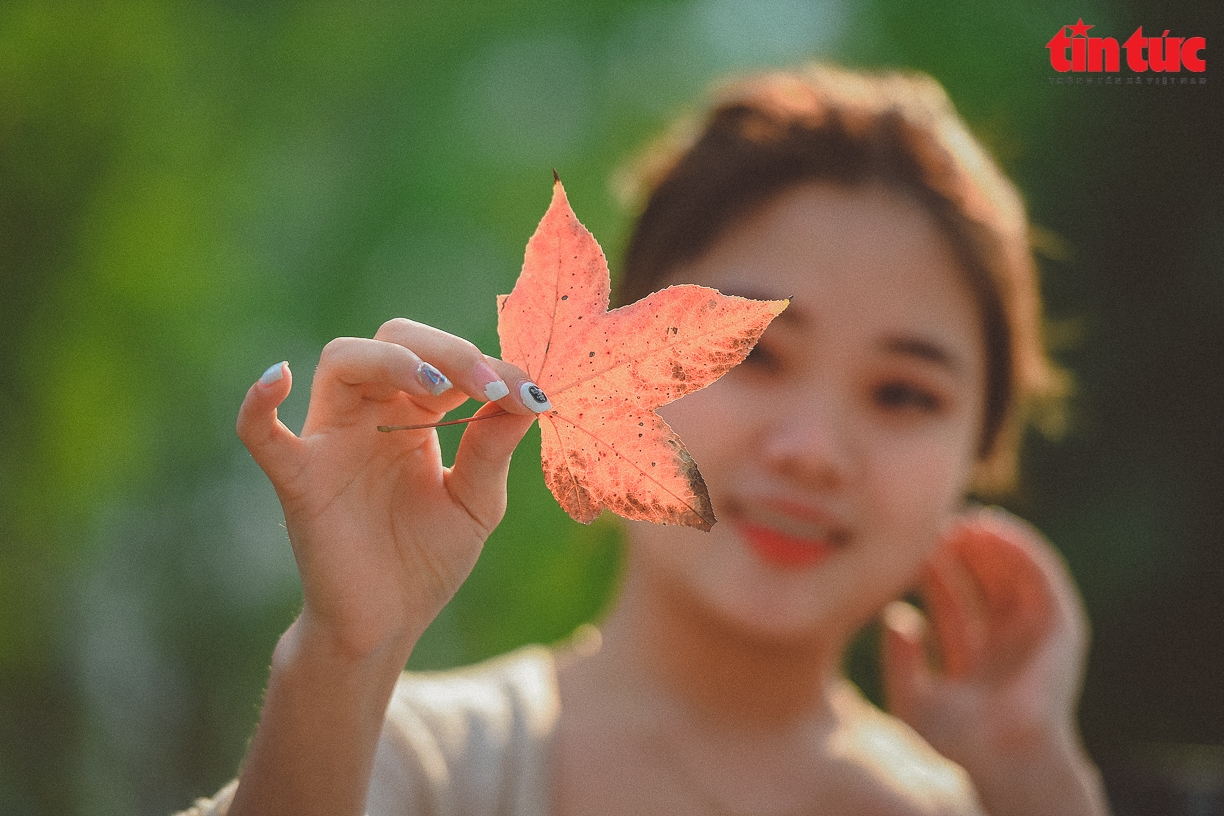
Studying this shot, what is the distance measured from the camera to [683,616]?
1203 mm

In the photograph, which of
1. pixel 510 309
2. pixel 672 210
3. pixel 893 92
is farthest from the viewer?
pixel 893 92

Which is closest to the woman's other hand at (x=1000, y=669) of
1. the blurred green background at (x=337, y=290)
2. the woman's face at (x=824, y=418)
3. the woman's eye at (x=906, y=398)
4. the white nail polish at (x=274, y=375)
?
the woman's face at (x=824, y=418)

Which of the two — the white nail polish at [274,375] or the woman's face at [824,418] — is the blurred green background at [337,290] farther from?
the white nail polish at [274,375]

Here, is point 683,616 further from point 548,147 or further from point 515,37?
point 515,37

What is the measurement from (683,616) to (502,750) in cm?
29

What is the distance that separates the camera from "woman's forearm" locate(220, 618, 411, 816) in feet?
2.18

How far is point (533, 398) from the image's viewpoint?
25.5 inches

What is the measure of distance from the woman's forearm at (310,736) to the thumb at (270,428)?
0.12 metres

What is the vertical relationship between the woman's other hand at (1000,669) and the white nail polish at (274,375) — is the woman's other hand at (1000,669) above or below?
below

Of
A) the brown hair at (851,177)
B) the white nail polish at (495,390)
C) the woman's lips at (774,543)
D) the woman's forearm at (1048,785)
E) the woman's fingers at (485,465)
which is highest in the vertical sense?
the brown hair at (851,177)

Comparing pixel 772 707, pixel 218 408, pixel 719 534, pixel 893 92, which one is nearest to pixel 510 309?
pixel 719 534

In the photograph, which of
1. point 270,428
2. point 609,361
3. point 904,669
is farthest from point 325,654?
point 904,669

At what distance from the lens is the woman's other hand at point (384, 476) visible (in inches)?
25.5

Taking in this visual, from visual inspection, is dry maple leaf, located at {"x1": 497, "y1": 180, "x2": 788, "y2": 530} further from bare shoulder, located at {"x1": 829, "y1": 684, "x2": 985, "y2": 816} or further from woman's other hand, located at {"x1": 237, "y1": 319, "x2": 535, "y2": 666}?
bare shoulder, located at {"x1": 829, "y1": 684, "x2": 985, "y2": 816}
